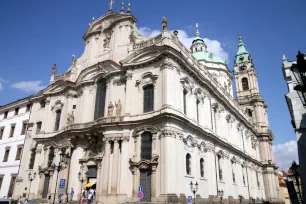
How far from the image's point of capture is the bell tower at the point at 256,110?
50.4 metres

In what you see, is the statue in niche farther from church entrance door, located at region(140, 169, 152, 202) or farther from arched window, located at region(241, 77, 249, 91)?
arched window, located at region(241, 77, 249, 91)

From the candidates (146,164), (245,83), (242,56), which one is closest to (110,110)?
(146,164)

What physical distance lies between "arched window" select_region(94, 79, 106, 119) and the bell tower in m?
35.4

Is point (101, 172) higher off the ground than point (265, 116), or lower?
lower

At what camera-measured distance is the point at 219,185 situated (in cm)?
2958

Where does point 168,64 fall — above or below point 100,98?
above

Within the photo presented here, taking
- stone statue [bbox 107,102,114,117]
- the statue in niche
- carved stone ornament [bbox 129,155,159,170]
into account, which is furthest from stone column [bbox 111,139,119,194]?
the statue in niche

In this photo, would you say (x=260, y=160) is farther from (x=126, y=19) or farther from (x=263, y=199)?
(x=126, y=19)

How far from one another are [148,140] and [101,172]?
5851 mm

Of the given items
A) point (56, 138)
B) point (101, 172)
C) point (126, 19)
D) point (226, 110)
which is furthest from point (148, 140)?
point (226, 110)

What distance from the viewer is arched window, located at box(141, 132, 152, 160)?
2377cm

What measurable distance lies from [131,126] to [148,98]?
3347mm

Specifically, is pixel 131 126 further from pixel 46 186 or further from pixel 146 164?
pixel 46 186

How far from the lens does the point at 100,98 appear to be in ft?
99.5
